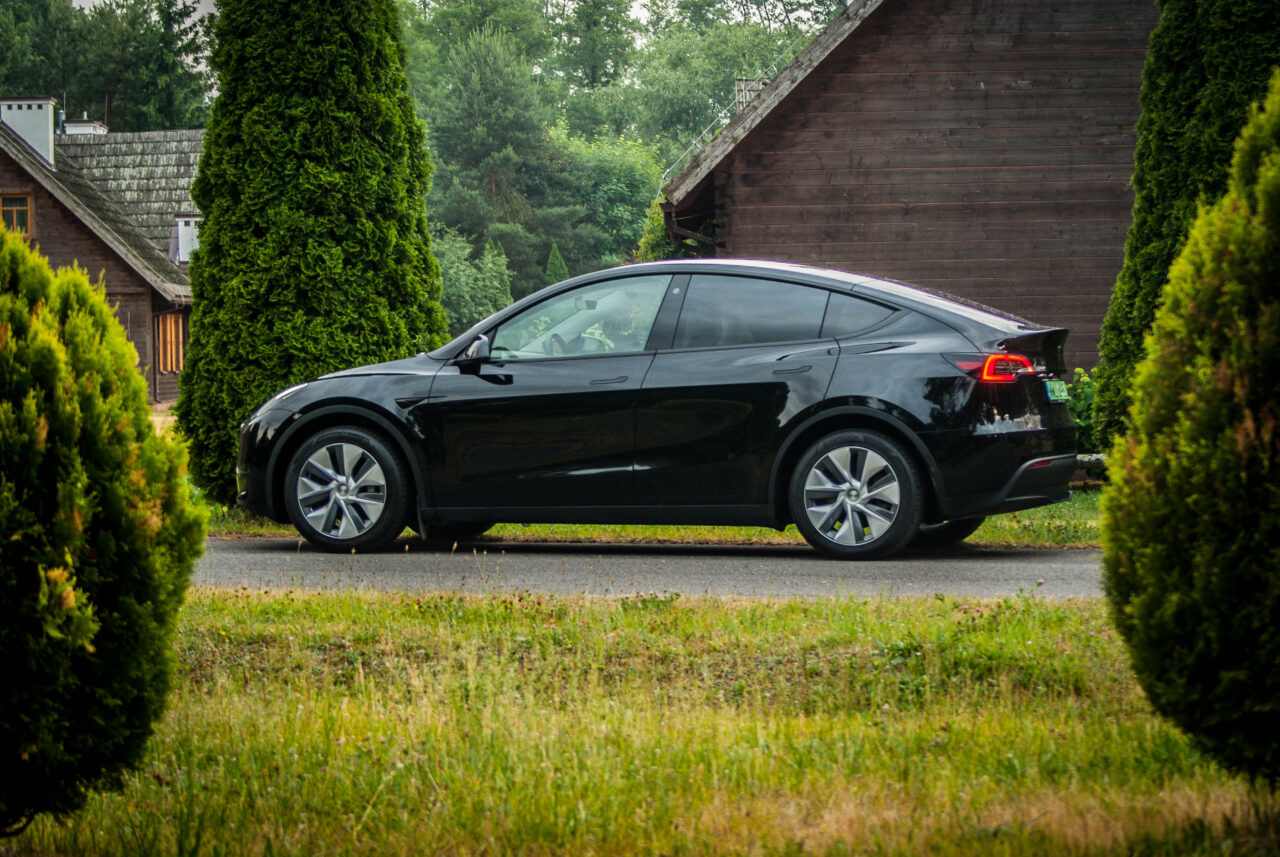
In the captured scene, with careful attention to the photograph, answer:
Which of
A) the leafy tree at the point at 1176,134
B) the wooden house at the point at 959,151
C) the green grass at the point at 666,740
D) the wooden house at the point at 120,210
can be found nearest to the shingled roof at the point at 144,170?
the wooden house at the point at 120,210

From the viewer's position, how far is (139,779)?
4164 millimetres

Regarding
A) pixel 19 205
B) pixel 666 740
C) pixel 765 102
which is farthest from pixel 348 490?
pixel 19 205

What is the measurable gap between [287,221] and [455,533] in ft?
10.3

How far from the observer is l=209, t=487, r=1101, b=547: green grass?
31.8 ft

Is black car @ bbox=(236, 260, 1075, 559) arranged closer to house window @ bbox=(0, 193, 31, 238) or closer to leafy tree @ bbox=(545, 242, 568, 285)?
house window @ bbox=(0, 193, 31, 238)

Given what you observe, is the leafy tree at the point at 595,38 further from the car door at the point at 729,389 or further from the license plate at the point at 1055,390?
the license plate at the point at 1055,390

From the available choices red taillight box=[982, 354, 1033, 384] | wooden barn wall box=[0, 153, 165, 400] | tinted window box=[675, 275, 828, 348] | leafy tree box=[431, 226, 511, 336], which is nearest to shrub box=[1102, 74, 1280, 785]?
red taillight box=[982, 354, 1033, 384]

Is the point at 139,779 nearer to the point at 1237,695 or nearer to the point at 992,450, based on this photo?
the point at 1237,695

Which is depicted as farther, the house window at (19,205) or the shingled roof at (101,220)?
the house window at (19,205)

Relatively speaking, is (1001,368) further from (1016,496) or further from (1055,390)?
(1016,496)

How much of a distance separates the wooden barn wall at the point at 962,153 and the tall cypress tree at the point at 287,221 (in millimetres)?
7256

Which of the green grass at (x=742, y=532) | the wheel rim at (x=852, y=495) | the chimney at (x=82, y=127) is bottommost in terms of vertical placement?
the green grass at (x=742, y=532)

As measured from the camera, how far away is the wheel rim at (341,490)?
9203mm

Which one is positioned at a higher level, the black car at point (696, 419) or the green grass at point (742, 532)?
the black car at point (696, 419)
